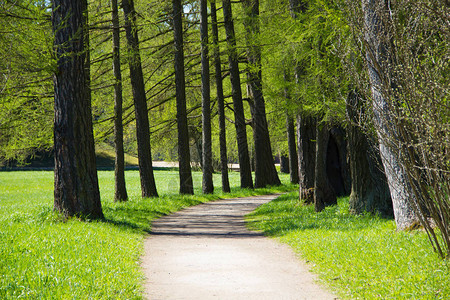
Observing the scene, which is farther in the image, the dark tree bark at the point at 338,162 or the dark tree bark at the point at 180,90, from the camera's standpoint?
the dark tree bark at the point at 180,90

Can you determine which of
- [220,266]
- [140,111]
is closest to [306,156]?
[140,111]

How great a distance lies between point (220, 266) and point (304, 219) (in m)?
4.57

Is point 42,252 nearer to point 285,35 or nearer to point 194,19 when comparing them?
point 285,35

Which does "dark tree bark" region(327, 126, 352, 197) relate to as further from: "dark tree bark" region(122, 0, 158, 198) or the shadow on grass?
"dark tree bark" region(122, 0, 158, 198)

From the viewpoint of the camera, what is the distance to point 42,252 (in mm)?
6562

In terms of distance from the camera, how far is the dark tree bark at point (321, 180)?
11906 millimetres

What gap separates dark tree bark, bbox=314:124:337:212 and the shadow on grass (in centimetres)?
25

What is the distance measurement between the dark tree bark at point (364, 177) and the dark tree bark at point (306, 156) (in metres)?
2.91

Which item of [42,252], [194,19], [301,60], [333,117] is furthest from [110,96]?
[42,252]

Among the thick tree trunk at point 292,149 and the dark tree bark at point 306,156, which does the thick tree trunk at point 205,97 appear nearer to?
the thick tree trunk at point 292,149

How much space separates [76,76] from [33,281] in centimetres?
653

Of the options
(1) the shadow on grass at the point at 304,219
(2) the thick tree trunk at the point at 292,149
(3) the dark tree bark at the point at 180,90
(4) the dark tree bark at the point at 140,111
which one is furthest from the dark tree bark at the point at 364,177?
(2) the thick tree trunk at the point at 292,149

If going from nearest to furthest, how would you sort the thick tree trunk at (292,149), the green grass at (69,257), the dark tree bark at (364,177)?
the green grass at (69,257), the dark tree bark at (364,177), the thick tree trunk at (292,149)

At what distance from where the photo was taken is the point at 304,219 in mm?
11281
